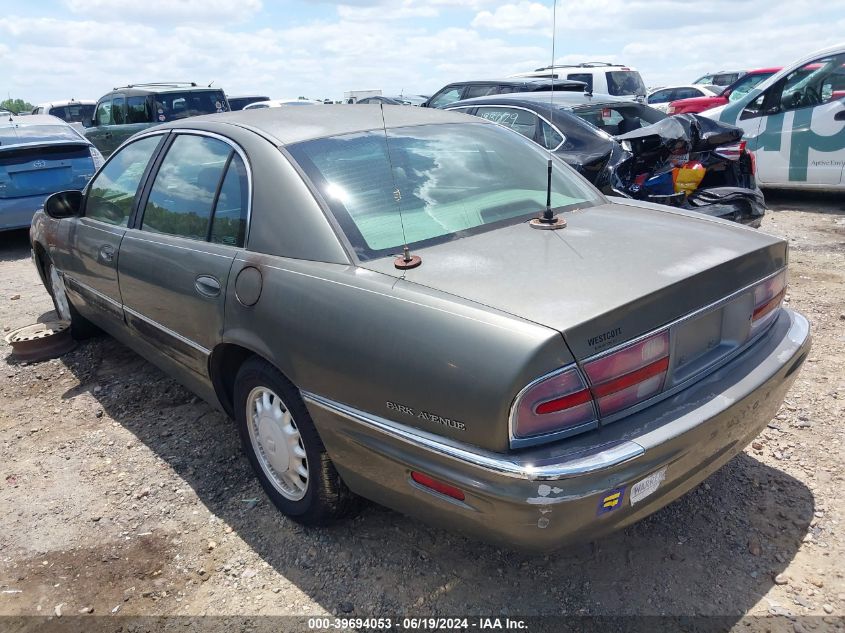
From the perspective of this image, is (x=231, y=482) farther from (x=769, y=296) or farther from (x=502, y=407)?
(x=769, y=296)

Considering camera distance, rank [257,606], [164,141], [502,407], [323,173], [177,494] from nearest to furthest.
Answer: [502,407]
[257,606]
[323,173]
[177,494]
[164,141]

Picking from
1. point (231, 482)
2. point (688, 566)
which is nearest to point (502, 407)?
point (688, 566)

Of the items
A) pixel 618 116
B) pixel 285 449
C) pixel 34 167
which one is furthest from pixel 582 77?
pixel 285 449

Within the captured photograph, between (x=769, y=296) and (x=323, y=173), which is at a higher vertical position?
(x=323, y=173)

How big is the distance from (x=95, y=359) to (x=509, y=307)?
12.2 ft

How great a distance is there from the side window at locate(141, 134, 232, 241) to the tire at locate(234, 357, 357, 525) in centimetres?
75

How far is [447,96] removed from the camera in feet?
33.8

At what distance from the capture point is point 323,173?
255 centimetres

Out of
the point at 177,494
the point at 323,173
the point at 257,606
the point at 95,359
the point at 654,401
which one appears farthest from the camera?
the point at 95,359

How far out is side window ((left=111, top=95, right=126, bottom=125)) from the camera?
12.6 metres

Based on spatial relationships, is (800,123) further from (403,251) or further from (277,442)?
(277,442)

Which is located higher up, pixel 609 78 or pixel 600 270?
pixel 609 78

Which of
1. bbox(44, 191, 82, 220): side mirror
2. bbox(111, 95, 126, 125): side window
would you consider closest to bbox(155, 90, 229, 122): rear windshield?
bbox(111, 95, 126, 125): side window

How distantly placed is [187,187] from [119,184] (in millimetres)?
879
